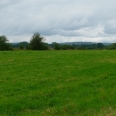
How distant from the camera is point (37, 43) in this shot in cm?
7538

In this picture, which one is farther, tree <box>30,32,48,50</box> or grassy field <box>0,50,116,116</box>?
tree <box>30,32,48,50</box>

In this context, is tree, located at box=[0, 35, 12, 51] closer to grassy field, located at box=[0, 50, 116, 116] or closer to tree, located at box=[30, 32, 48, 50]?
tree, located at box=[30, 32, 48, 50]

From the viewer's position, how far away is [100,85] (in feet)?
37.2

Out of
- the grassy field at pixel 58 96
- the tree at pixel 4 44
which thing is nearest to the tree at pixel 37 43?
the tree at pixel 4 44

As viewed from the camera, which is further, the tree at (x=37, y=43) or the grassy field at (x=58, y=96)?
the tree at (x=37, y=43)

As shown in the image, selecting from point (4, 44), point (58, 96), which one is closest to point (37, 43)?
point (4, 44)

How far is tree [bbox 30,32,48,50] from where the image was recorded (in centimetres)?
7531

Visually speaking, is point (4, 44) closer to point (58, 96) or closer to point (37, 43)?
point (37, 43)

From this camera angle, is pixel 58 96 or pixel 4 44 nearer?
pixel 58 96

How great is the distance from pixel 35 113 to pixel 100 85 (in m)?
4.52

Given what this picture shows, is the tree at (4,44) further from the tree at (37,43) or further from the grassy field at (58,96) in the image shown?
the grassy field at (58,96)

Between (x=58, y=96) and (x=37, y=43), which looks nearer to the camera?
(x=58, y=96)

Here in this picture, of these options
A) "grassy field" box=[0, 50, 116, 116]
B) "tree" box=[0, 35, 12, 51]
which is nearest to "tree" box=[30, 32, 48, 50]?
"tree" box=[0, 35, 12, 51]

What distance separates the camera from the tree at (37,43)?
75.3 meters
